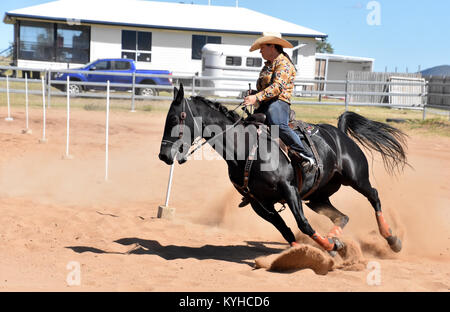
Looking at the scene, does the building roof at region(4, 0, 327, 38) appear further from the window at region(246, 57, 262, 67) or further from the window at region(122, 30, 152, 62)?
the window at region(246, 57, 262, 67)

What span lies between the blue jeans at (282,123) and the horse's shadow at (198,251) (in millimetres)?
1485

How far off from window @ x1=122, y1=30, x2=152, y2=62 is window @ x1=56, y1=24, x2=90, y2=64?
228 centimetres

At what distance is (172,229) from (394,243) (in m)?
3.13

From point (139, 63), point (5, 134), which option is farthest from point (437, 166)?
point (139, 63)

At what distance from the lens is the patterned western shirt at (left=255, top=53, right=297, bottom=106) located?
623cm

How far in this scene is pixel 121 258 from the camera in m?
6.32

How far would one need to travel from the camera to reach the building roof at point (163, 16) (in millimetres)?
32781

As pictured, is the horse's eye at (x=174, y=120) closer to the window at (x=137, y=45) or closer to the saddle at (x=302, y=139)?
the saddle at (x=302, y=139)

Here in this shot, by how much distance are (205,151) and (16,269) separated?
27.4ft

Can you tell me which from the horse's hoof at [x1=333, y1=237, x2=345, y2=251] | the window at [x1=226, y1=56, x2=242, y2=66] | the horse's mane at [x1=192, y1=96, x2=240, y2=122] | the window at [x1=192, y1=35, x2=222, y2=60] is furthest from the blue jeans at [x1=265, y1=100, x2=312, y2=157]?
the window at [x1=192, y1=35, x2=222, y2=60]

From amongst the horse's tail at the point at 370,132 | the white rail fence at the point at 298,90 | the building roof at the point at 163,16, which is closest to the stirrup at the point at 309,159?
the horse's tail at the point at 370,132
